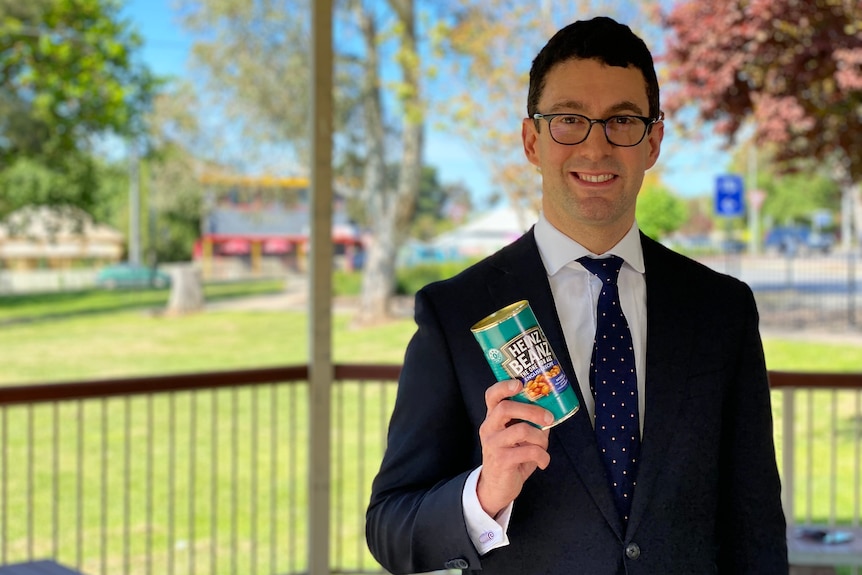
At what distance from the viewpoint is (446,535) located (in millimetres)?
1014

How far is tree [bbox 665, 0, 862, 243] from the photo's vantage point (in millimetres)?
6020

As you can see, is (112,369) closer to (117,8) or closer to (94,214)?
(94,214)

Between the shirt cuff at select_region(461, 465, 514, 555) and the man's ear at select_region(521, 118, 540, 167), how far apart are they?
394 mm

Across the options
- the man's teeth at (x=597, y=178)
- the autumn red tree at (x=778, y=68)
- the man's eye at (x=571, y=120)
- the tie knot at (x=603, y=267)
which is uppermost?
the autumn red tree at (x=778, y=68)

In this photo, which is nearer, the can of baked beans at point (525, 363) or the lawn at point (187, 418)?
the can of baked beans at point (525, 363)

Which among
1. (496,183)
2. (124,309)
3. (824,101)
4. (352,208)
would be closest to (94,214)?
(124,309)

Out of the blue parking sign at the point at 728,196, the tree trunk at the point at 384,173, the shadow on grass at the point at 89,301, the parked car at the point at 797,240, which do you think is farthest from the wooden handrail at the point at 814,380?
the shadow on grass at the point at 89,301

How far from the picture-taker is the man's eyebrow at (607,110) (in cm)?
107

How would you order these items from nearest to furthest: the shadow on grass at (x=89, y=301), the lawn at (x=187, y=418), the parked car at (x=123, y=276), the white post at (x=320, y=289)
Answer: the white post at (x=320, y=289), the lawn at (x=187, y=418), the shadow on grass at (x=89, y=301), the parked car at (x=123, y=276)

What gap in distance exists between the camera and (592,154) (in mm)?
1062

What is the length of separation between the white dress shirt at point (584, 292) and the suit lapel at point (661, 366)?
0.02 m

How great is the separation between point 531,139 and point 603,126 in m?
0.11

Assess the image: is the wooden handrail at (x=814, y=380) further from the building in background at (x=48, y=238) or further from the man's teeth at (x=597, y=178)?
the building in background at (x=48, y=238)

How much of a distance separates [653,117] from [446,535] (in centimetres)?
55
